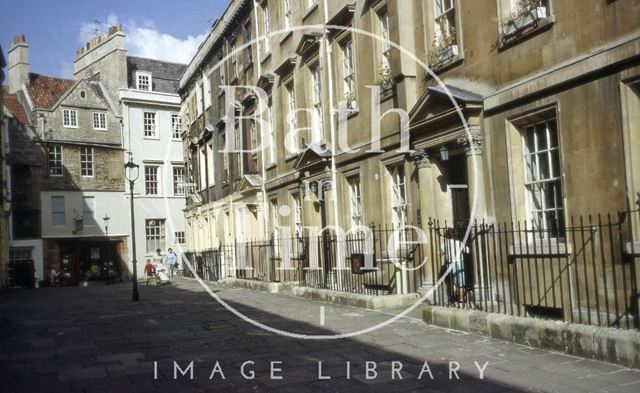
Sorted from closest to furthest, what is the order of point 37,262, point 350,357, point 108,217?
point 350,357, point 37,262, point 108,217

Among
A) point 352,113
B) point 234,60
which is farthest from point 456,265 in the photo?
point 234,60

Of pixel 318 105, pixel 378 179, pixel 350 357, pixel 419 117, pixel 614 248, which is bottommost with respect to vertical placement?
pixel 350 357

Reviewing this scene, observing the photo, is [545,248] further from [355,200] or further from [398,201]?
[355,200]

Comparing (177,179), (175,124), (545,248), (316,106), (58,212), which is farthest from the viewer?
(175,124)

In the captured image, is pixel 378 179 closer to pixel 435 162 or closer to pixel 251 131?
pixel 435 162

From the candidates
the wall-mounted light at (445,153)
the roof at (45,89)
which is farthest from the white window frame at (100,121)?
the wall-mounted light at (445,153)

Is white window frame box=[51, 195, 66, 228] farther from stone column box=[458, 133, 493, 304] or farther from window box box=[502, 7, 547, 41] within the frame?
window box box=[502, 7, 547, 41]

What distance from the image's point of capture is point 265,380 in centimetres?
689

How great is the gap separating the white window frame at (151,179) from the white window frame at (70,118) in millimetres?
5831

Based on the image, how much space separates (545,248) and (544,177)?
1.22m

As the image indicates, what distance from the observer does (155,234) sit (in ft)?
145

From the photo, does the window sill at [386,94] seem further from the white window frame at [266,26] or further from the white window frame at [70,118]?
the white window frame at [70,118]

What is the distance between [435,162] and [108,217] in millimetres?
33651

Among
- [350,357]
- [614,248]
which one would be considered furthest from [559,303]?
[350,357]
